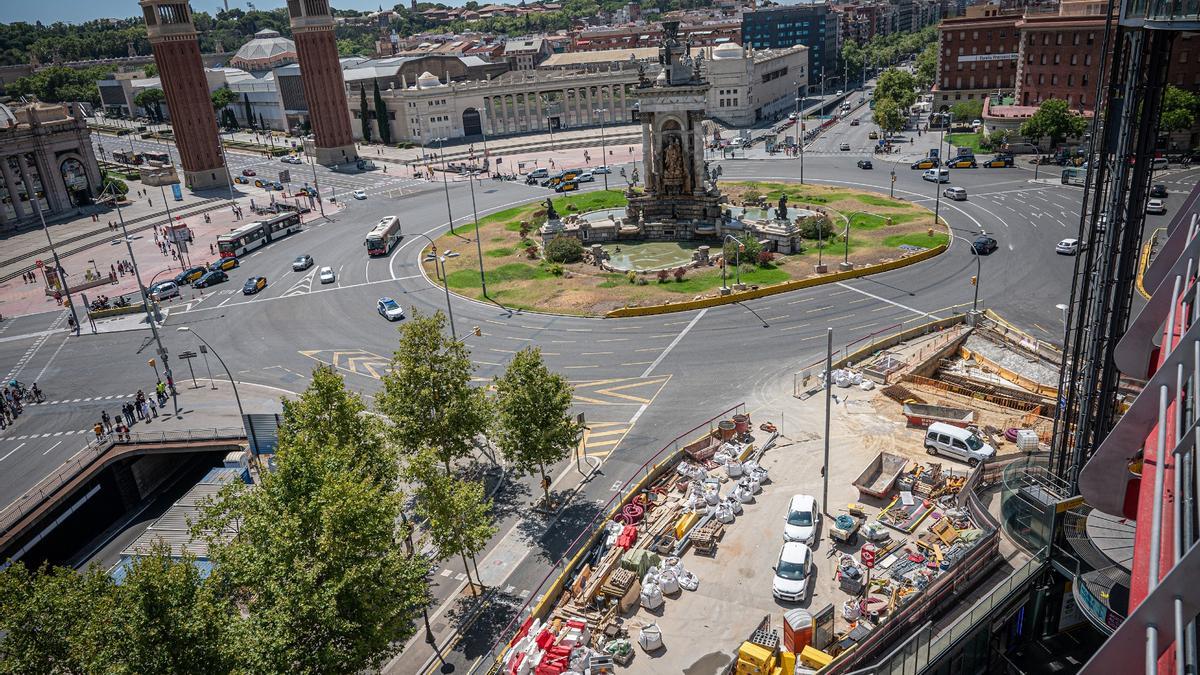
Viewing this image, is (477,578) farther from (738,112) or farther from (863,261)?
(738,112)

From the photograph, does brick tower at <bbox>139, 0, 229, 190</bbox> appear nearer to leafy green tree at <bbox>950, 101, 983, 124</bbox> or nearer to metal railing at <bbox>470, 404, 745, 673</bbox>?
metal railing at <bbox>470, 404, 745, 673</bbox>

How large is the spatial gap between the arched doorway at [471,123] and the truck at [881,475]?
125 m

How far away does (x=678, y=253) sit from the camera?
241ft

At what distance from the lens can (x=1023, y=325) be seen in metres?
50.9

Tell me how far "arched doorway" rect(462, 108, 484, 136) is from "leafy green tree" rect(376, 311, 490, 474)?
4672 inches

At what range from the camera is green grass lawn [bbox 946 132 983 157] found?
107225 millimetres

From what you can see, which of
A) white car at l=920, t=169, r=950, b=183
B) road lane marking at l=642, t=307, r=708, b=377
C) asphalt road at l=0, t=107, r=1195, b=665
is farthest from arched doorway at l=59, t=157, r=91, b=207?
white car at l=920, t=169, r=950, b=183

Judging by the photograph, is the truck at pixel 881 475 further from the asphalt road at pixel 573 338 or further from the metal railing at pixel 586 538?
the asphalt road at pixel 573 338

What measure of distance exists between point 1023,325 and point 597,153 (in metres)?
89.3

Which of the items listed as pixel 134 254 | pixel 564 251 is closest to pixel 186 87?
pixel 134 254

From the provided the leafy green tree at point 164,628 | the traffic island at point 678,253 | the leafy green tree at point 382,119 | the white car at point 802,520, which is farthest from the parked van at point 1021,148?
the leafy green tree at point 164,628

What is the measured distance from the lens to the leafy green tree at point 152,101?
607ft

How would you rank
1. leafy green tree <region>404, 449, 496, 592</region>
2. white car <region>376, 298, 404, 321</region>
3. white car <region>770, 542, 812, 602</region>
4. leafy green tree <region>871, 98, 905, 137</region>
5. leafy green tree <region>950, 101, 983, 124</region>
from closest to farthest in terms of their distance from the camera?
white car <region>770, 542, 812, 602</region> < leafy green tree <region>404, 449, 496, 592</region> < white car <region>376, 298, 404, 321</region> < leafy green tree <region>950, 101, 983, 124</region> < leafy green tree <region>871, 98, 905, 137</region>

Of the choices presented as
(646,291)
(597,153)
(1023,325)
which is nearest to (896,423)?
(1023,325)
